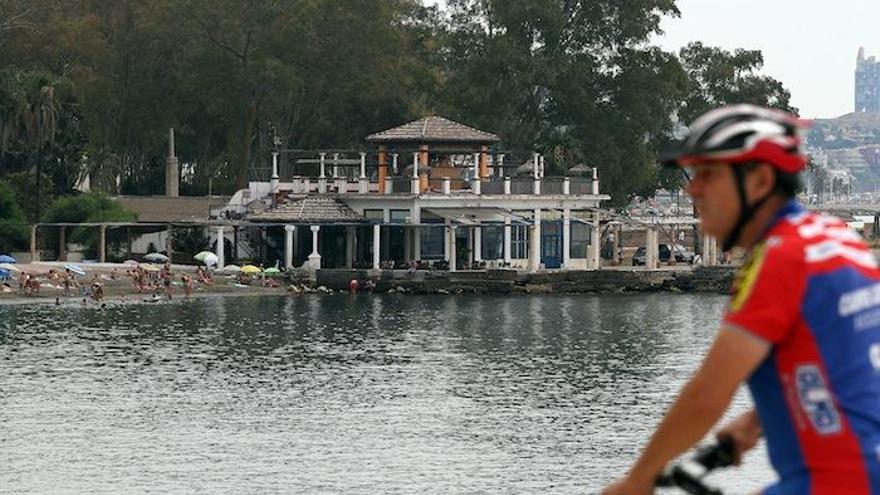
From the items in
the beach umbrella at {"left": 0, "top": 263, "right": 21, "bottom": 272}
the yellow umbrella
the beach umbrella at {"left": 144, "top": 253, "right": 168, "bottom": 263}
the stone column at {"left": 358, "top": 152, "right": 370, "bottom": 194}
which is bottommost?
the yellow umbrella

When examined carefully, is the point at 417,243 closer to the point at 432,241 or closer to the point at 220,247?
the point at 432,241

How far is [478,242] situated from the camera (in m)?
105

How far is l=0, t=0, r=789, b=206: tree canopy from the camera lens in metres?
118

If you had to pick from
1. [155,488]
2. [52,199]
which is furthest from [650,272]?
[155,488]

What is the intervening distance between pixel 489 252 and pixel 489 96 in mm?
15026

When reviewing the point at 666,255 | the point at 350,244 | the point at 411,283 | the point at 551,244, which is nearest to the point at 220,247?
the point at 350,244

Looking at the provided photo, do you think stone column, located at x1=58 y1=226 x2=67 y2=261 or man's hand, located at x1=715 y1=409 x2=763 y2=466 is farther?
stone column, located at x1=58 y1=226 x2=67 y2=261

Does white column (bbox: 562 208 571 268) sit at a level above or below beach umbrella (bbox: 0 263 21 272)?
above

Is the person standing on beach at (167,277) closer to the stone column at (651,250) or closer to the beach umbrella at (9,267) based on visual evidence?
the beach umbrella at (9,267)

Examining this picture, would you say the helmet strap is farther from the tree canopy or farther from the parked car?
the parked car

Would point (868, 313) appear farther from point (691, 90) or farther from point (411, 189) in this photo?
point (691, 90)

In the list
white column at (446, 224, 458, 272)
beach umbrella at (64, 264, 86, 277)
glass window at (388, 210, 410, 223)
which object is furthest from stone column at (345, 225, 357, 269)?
beach umbrella at (64, 264, 86, 277)

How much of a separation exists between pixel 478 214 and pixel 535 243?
3402 mm

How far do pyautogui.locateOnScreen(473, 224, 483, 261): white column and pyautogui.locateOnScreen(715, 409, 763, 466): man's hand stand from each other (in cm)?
9693
